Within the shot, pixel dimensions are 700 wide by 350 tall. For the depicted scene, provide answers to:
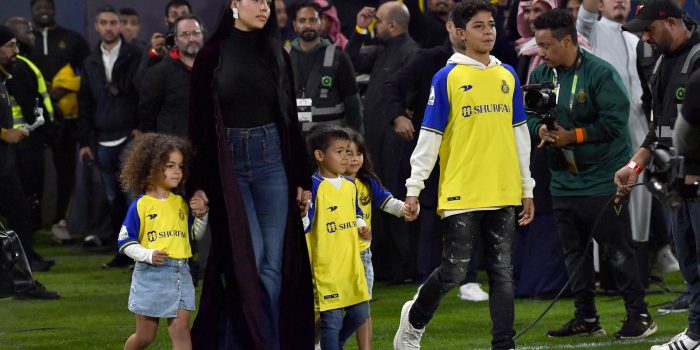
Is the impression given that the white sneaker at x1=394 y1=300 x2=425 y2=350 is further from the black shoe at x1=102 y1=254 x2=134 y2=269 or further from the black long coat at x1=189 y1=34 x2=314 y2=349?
the black shoe at x1=102 y1=254 x2=134 y2=269

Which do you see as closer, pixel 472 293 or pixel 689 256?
pixel 689 256

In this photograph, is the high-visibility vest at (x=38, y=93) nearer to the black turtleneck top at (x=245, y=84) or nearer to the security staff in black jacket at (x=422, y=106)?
the security staff in black jacket at (x=422, y=106)

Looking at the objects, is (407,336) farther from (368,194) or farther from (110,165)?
(110,165)

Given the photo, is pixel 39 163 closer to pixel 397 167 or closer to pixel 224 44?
pixel 397 167

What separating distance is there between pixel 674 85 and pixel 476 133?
3.87 feet

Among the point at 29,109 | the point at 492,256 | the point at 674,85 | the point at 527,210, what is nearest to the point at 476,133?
the point at 527,210

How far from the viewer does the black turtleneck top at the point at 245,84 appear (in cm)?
728

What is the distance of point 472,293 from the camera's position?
1089 centimetres

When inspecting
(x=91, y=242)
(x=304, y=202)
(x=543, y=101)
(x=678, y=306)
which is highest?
(x=543, y=101)

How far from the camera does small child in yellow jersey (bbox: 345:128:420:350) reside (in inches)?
307

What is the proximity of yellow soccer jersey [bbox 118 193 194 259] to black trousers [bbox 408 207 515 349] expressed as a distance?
1473mm

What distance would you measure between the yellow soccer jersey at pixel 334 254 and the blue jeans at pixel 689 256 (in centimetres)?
183

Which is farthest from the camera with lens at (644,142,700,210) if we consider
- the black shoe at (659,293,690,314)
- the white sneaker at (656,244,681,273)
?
the white sneaker at (656,244,681,273)

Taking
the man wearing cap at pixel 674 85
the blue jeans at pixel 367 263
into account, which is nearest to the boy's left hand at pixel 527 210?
the man wearing cap at pixel 674 85
